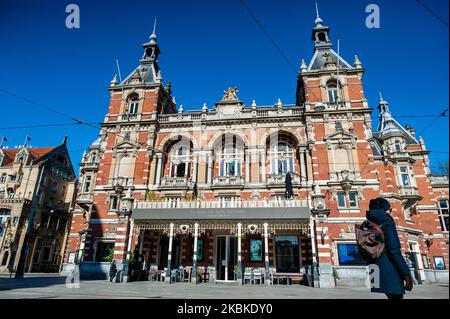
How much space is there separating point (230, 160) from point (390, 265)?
20604 mm

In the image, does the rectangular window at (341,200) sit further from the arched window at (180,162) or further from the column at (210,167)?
the arched window at (180,162)

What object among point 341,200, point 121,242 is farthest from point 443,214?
point 121,242

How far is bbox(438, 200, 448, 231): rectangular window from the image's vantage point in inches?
1169

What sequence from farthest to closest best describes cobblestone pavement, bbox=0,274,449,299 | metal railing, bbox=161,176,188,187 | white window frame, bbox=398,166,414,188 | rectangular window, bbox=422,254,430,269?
white window frame, bbox=398,166,414,188, rectangular window, bbox=422,254,430,269, metal railing, bbox=161,176,188,187, cobblestone pavement, bbox=0,274,449,299

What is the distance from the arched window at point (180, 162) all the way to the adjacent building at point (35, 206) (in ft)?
64.5

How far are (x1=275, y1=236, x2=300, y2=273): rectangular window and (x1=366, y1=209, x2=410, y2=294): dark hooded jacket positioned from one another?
1747cm

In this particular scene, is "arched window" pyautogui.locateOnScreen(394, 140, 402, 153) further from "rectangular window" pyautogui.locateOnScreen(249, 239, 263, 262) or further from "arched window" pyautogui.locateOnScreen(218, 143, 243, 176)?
"rectangular window" pyautogui.locateOnScreen(249, 239, 263, 262)

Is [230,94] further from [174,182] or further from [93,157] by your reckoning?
[93,157]

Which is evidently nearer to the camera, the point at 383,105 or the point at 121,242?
the point at 121,242

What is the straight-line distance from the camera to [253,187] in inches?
883

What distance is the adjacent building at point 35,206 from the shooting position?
3359 cm

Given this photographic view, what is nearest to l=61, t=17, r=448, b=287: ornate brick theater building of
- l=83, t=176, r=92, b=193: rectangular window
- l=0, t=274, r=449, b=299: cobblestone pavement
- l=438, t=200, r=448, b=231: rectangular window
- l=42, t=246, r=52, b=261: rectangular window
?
l=438, t=200, r=448, b=231: rectangular window

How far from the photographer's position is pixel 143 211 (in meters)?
19.3
